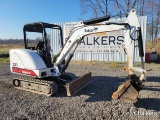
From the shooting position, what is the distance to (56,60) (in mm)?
7441

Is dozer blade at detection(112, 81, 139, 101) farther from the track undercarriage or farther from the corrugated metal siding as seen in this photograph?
→ the corrugated metal siding

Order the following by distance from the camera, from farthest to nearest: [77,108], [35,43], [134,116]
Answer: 1. [35,43]
2. [77,108]
3. [134,116]

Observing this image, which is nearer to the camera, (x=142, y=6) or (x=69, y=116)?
(x=69, y=116)

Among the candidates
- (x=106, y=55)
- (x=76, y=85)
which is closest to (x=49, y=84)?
(x=76, y=85)

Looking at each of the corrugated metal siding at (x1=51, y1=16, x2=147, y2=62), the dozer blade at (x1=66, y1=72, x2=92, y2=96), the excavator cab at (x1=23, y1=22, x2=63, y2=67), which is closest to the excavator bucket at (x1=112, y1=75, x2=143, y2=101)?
the dozer blade at (x1=66, y1=72, x2=92, y2=96)

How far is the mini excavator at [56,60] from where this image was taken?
602 cm

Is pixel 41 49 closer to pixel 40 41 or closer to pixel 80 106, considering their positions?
pixel 40 41

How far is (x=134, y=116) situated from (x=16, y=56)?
4.44 meters

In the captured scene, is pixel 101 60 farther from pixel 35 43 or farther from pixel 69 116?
pixel 69 116

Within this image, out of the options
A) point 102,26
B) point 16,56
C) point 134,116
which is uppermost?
point 102,26

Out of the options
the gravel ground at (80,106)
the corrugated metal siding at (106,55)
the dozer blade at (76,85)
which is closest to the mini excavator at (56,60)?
the dozer blade at (76,85)

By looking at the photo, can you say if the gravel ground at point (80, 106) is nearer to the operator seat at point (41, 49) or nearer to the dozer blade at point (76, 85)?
the dozer blade at point (76, 85)

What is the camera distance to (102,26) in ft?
21.1

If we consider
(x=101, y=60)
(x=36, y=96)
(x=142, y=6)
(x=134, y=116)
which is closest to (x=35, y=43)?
(x=36, y=96)
